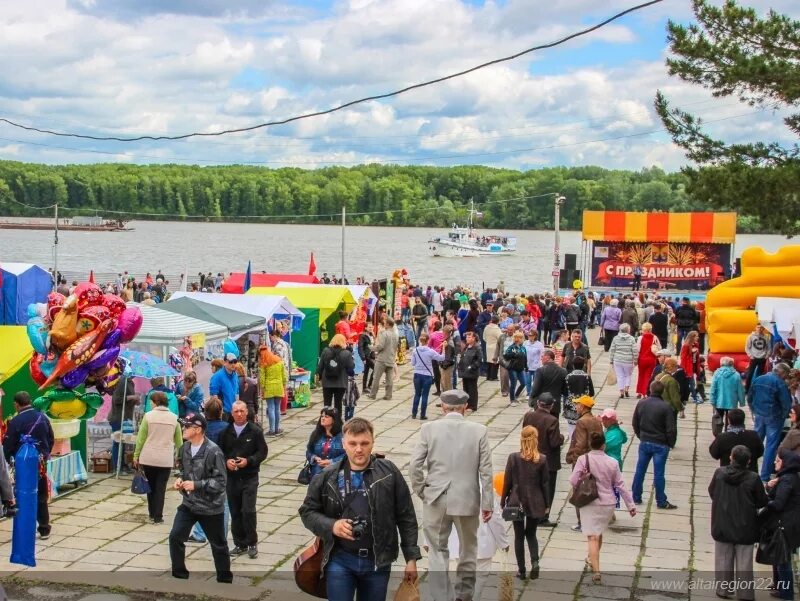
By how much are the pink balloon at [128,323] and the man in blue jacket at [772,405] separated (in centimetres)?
693

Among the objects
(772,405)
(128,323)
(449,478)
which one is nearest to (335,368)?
(128,323)

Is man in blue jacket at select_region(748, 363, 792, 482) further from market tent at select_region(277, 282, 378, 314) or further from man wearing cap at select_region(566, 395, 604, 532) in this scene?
market tent at select_region(277, 282, 378, 314)

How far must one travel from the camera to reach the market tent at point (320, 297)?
801 inches

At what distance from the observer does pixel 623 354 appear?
690 inches

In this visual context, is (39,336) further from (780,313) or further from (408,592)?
(780,313)

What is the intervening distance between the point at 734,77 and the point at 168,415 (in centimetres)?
730

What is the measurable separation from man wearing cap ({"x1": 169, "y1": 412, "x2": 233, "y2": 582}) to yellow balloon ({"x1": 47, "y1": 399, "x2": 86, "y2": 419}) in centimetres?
373

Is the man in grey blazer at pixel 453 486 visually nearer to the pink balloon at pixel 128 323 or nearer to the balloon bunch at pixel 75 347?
the balloon bunch at pixel 75 347

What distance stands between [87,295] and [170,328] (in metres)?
2.59

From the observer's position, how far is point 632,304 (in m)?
23.3

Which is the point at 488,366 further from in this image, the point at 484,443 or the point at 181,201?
the point at 181,201

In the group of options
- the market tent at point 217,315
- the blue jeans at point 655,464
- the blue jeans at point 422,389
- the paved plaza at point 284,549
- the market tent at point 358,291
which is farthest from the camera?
the market tent at point 358,291

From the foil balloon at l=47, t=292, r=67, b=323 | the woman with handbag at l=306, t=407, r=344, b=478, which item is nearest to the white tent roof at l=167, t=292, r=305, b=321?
the foil balloon at l=47, t=292, r=67, b=323

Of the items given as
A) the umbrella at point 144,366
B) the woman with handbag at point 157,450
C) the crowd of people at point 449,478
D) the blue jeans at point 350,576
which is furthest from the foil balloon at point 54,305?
the blue jeans at point 350,576
